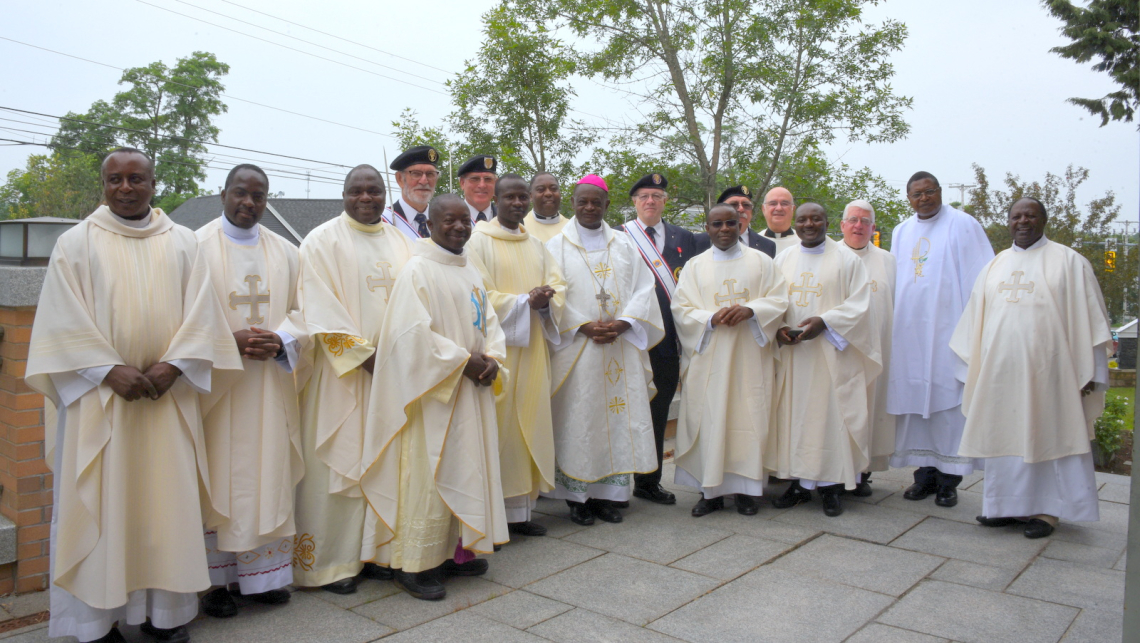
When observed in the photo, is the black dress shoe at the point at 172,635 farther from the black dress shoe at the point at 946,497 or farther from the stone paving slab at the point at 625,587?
the black dress shoe at the point at 946,497

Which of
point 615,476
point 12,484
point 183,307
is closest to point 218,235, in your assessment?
point 183,307

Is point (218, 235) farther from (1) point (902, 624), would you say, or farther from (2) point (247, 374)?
(1) point (902, 624)

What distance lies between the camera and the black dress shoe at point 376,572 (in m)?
4.56

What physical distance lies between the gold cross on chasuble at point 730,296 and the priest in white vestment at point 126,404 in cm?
326

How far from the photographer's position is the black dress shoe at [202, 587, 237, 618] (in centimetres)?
400

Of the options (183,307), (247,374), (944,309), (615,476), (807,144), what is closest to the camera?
(183,307)

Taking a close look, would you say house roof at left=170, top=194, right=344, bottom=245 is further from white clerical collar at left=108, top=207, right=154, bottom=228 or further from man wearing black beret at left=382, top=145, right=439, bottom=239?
white clerical collar at left=108, top=207, right=154, bottom=228

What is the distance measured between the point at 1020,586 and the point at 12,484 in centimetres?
514

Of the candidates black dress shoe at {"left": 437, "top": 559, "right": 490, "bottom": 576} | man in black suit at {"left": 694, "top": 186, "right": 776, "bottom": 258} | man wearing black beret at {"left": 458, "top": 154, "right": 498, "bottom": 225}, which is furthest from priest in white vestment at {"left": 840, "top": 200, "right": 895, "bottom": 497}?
black dress shoe at {"left": 437, "top": 559, "right": 490, "bottom": 576}

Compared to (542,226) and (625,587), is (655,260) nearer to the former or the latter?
(542,226)

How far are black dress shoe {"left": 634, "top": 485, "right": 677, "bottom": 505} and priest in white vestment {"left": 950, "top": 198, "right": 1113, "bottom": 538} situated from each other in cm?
196

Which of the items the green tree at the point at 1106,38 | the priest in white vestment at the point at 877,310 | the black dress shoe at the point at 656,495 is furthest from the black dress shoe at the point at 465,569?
the green tree at the point at 1106,38

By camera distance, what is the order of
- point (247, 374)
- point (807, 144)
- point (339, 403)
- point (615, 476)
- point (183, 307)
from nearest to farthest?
point (183, 307) < point (247, 374) < point (339, 403) < point (615, 476) < point (807, 144)

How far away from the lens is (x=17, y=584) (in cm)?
416
